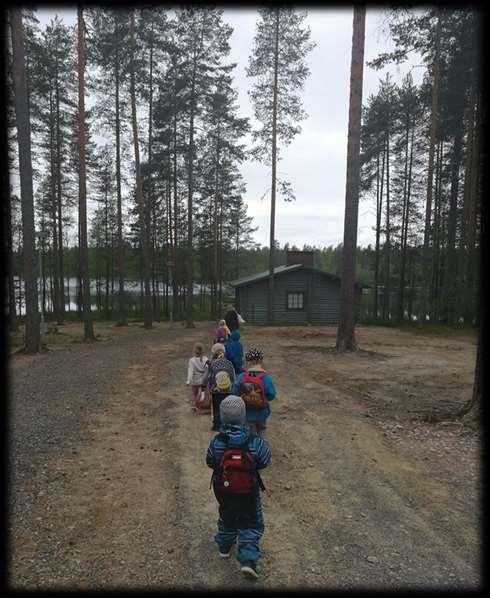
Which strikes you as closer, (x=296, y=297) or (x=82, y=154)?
(x=82, y=154)

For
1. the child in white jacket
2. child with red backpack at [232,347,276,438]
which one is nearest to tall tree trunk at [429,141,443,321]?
the child in white jacket

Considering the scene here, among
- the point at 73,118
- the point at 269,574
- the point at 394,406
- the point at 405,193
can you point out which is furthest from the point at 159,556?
the point at 405,193

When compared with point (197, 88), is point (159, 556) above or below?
below

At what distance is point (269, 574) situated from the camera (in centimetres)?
Result: 345

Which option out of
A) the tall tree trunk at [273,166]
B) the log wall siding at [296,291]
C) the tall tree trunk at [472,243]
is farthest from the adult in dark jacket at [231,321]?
the log wall siding at [296,291]

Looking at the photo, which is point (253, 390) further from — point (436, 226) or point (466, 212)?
point (436, 226)

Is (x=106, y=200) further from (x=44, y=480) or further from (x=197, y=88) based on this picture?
(x=44, y=480)

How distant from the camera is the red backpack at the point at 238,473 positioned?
342 centimetres

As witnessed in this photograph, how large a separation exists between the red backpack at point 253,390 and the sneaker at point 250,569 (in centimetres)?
185

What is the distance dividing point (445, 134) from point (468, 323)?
454 inches

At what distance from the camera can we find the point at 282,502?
15.3 feet

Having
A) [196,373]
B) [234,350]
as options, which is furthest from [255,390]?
[196,373]

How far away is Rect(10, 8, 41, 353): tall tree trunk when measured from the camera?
13055mm

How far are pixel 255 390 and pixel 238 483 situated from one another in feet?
5.29
